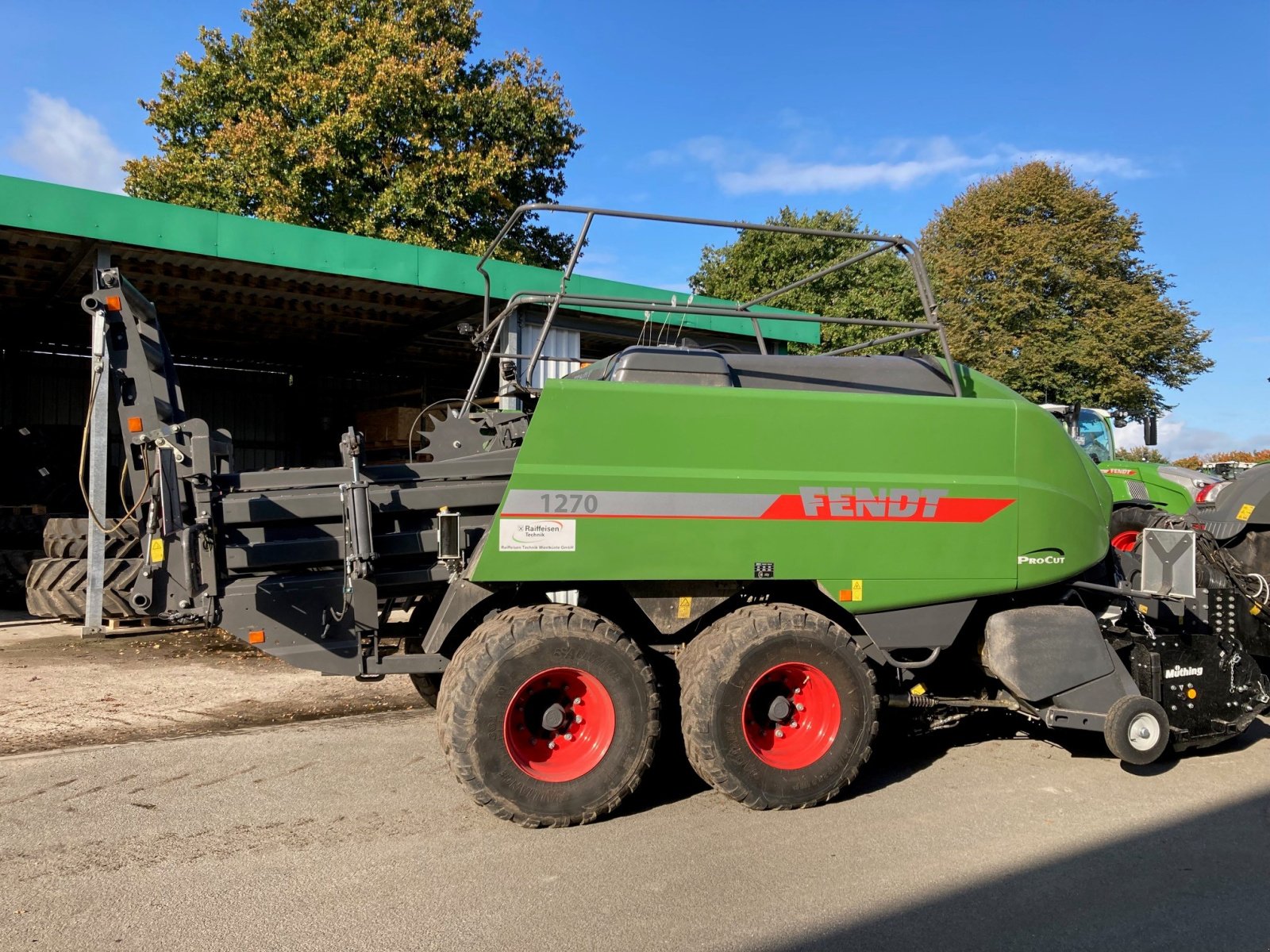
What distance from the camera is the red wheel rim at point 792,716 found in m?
4.85

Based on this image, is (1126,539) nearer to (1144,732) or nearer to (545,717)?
(1144,732)

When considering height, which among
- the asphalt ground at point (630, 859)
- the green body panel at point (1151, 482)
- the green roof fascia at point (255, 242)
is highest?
the green roof fascia at point (255, 242)

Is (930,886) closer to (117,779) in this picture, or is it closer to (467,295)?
(117,779)

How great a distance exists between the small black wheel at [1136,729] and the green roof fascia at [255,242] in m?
3.91

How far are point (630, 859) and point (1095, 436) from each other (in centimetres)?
909

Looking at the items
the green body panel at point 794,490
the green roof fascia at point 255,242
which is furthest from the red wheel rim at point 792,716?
the green roof fascia at point 255,242

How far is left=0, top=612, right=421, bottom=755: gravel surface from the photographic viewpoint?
6402 millimetres

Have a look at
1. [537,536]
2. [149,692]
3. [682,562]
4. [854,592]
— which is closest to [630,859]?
[682,562]

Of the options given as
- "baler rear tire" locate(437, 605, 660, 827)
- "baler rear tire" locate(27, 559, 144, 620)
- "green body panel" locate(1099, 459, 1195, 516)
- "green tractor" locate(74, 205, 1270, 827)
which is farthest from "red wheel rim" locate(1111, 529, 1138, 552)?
"baler rear tire" locate(27, 559, 144, 620)

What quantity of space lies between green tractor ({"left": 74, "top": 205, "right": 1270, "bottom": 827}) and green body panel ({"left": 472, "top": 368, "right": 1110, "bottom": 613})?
1 centimetres

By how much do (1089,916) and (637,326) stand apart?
11.0 meters

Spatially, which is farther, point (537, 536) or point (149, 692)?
point (149, 692)

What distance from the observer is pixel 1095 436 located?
11.0m

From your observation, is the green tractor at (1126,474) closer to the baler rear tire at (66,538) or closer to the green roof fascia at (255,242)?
the green roof fascia at (255,242)
